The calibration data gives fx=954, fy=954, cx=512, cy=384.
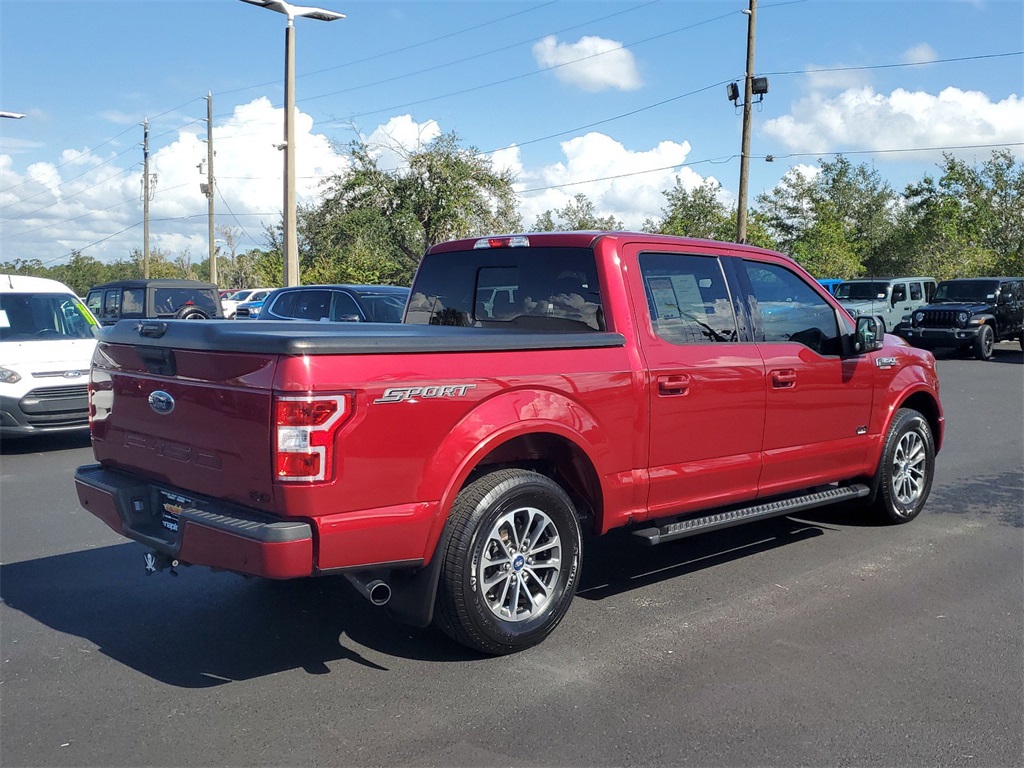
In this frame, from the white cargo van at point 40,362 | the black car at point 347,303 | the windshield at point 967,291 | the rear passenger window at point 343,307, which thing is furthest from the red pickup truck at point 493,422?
the windshield at point 967,291

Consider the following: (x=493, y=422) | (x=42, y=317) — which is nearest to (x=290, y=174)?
(x=42, y=317)

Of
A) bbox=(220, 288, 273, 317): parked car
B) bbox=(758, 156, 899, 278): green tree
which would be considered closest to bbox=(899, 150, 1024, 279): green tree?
bbox=(758, 156, 899, 278): green tree

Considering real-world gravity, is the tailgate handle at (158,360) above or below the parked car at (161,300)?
below

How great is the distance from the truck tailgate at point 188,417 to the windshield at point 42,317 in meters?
6.57

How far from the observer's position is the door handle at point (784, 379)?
5.64m

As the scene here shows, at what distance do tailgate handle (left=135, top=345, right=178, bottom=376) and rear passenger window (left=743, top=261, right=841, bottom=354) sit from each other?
132 inches

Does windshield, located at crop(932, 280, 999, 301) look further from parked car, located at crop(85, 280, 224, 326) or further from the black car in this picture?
parked car, located at crop(85, 280, 224, 326)

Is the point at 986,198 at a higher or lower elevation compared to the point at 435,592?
higher

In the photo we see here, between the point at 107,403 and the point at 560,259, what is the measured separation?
245cm

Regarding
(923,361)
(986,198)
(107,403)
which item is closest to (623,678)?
(107,403)

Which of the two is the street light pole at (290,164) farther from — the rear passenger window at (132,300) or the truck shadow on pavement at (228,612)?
the truck shadow on pavement at (228,612)

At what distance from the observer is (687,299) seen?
5355 mm

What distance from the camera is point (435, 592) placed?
4129 millimetres

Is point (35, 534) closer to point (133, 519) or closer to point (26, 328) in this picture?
point (133, 519)
